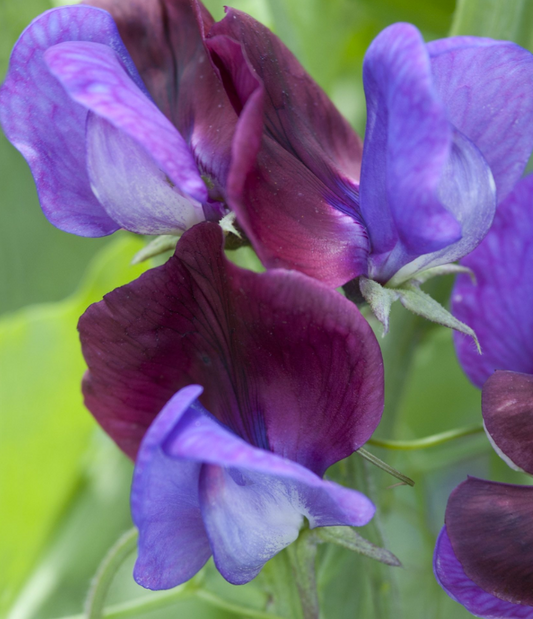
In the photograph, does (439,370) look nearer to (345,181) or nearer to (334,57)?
(334,57)

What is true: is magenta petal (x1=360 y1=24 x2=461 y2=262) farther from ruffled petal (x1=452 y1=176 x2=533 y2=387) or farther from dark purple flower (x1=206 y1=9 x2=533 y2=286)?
ruffled petal (x1=452 y1=176 x2=533 y2=387)

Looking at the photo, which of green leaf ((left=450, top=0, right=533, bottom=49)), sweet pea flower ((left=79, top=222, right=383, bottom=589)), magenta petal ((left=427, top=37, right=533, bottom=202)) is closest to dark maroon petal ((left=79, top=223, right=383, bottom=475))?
sweet pea flower ((left=79, top=222, right=383, bottom=589))

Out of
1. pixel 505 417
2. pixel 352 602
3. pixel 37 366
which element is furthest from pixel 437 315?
pixel 37 366

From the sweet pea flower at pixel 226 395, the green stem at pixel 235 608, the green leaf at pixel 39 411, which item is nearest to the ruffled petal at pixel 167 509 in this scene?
the sweet pea flower at pixel 226 395

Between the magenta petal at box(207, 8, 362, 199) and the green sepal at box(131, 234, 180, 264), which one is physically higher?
the magenta petal at box(207, 8, 362, 199)

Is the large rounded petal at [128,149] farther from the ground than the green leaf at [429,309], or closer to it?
farther from the ground

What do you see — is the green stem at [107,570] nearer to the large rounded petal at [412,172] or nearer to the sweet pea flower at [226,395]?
the sweet pea flower at [226,395]

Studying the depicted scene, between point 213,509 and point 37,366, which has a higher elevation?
point 213,509
